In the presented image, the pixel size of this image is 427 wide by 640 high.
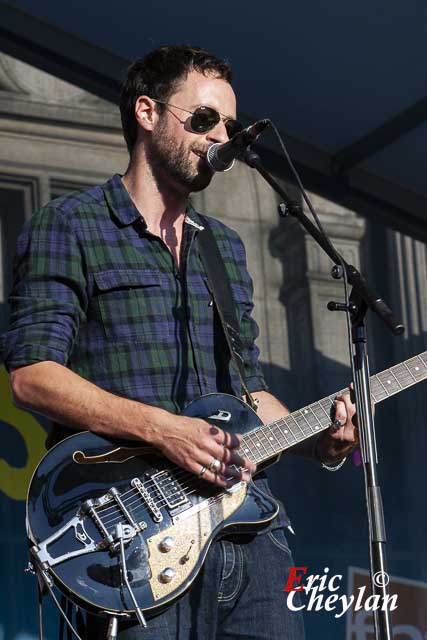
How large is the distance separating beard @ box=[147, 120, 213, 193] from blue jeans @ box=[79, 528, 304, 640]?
0.92 metres

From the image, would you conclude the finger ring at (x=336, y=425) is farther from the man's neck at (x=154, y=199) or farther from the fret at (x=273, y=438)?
the man's neck at (x=154, y=199)

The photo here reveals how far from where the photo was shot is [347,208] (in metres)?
4.87

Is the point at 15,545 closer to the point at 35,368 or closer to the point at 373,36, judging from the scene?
the point at 35,368

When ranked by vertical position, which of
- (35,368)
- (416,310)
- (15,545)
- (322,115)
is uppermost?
(322,115)

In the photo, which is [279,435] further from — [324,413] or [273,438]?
[324,413]

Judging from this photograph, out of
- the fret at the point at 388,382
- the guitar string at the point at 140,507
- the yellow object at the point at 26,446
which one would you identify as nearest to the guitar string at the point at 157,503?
the guitar string at the point at 140,507

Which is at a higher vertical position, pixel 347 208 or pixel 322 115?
pixel 322 115

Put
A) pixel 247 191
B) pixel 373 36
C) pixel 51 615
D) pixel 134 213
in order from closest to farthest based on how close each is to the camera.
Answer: pixel 134 213
pixel 51 615
pixel 373 36
pixel 247 191

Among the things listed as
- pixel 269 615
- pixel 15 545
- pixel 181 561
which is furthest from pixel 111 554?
pixel 15 545

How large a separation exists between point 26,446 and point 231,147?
1.92 m

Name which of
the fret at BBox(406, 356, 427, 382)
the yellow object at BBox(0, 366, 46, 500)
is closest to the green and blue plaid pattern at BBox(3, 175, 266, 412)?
the fret at BBox(406, 356, 427, 382)

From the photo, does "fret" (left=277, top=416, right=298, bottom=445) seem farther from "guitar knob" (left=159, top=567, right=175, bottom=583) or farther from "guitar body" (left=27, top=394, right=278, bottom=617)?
"guitar knob" (left=159, top=567, right=175, bottom=583)

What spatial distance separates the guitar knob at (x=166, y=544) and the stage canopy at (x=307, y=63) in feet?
8.57

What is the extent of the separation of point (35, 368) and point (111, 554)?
0.45 metres
